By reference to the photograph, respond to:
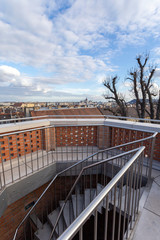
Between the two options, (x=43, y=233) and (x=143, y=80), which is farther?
(x=143, y=80)

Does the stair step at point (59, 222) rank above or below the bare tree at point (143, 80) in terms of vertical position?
below

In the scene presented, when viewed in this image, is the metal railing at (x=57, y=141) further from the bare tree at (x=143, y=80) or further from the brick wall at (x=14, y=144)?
the bare tree at (x=143, y=80)

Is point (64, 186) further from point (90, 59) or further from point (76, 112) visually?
point (76, 112)

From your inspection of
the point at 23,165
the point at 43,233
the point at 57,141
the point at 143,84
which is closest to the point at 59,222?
the point at 43,233

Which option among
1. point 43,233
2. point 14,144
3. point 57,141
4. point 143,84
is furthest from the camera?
point 143,84

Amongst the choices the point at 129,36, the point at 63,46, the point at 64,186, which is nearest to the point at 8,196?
the point at 64,186

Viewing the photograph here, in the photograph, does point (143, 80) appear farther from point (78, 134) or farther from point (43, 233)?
point (43, 233)

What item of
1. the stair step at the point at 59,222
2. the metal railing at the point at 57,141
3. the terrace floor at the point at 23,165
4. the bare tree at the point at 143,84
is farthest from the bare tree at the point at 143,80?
the stair step at the point at 59,222

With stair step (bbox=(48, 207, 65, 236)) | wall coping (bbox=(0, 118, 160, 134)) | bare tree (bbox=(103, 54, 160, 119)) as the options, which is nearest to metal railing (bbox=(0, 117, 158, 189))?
wall coping (bbox=(0, 118, 160, 134))

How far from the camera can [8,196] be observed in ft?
8.98

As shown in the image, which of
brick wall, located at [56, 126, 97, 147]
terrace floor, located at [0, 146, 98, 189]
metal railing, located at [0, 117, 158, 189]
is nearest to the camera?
terrace floor, located at [0, 146, 98, 189]

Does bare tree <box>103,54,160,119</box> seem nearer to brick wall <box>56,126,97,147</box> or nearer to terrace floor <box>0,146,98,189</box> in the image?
brick wall <box>56,126,97,147</box>

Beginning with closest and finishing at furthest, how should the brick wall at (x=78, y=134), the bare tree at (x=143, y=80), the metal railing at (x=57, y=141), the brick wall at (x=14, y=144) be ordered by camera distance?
1. the brick wall at (x=14, y=144)
2. the metal railing at (x=57, y=141)
3. the brick wall at (x=78, y=134)
4. the bare tree at (x=143, y=80)

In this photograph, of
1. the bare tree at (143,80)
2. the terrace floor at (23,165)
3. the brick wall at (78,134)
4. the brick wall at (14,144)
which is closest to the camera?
the terrace floor at (23,165)
